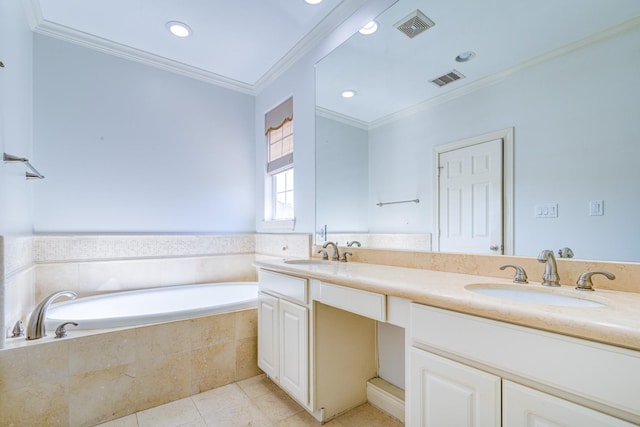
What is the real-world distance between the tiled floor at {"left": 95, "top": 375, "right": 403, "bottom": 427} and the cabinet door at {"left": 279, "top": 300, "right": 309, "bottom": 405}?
0.47 feet

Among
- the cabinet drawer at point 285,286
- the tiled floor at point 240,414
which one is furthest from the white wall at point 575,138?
the tiled floor at point 240,414

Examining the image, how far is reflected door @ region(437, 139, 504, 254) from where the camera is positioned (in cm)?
132

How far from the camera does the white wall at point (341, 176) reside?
2061 mm

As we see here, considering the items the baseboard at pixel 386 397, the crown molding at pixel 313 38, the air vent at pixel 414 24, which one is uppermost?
the crown molding at pixel 313 38

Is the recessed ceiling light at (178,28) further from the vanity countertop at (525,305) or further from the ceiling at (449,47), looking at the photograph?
the vanity countertop at (525,305)

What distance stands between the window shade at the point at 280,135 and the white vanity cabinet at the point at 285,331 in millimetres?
1222

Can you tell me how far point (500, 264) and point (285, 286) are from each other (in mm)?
1119

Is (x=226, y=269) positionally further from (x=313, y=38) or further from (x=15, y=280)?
(x=313, y=38)

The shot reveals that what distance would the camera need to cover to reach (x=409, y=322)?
3.46ft

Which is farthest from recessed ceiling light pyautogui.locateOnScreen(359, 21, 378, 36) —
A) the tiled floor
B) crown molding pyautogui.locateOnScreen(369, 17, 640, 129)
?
the tiled floor

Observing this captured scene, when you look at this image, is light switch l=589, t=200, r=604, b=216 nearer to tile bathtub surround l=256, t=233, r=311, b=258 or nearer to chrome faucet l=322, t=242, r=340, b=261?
chrome faucet l=322, t=242, r=340, b=261

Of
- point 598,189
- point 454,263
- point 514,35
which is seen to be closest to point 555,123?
point 598,189

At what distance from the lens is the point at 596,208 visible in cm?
105

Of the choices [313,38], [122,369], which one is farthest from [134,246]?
[313,38]
